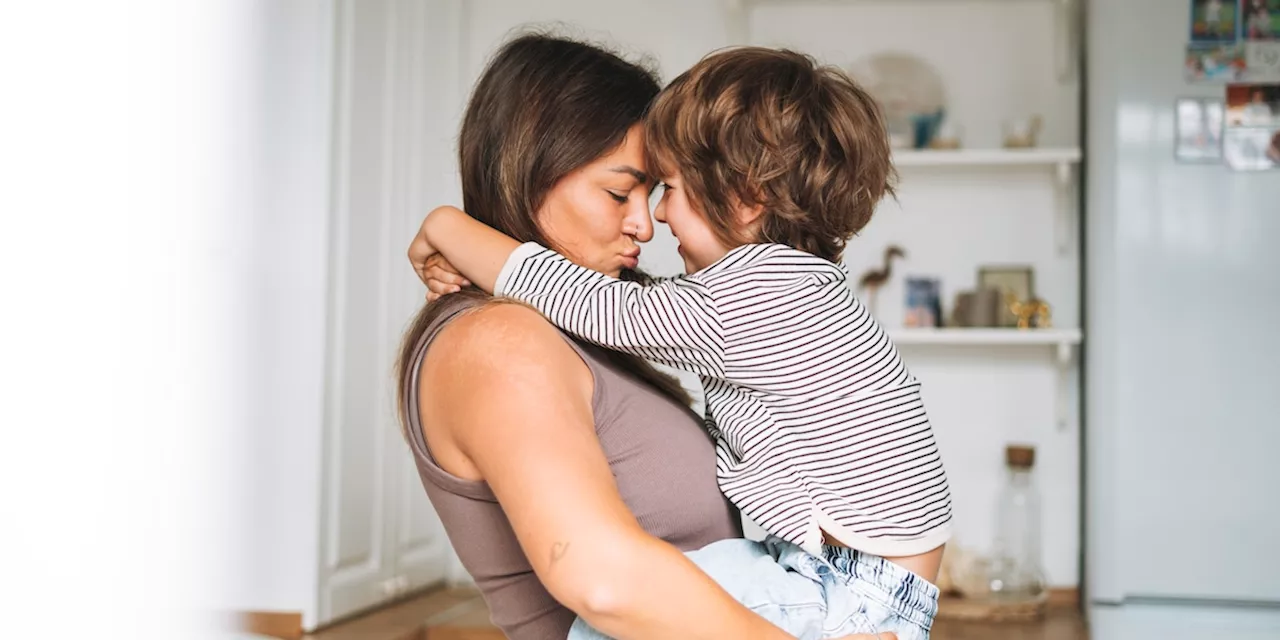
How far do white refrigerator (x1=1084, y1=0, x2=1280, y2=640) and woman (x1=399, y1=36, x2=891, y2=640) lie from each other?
1.87m

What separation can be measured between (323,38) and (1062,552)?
2.49 meters

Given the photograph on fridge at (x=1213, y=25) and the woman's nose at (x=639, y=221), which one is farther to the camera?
the photograph on fridge at (x=1213, y=25)

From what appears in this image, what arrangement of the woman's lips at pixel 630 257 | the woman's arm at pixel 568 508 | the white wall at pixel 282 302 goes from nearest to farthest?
the woman's arm at pixel 568 508, the woman's lips at pixel 630 257, the white wall at pixel 282 302

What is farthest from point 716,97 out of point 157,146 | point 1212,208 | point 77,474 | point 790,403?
point 1212,208

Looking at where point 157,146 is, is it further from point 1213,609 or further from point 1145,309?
point 1213,609

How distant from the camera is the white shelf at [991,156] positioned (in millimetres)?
3166

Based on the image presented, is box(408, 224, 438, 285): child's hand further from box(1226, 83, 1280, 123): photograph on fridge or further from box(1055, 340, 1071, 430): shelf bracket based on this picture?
box(1055, 340, 1071, 430): shelf bracket

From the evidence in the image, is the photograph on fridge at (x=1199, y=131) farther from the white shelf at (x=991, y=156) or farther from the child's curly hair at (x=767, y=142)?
the child's curly hair at (x=767, y=142)

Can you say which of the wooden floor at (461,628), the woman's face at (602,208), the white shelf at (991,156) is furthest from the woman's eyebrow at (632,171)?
the white shelf at (991,156)

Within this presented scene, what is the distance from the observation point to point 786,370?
108cm

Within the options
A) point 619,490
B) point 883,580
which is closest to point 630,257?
point 619,490

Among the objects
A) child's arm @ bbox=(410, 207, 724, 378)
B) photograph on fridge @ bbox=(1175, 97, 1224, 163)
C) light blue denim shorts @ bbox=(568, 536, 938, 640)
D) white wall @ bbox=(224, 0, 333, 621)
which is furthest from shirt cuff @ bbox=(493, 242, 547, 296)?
photograph on fridge @ bbox=(1175, 97, 1224, 163)

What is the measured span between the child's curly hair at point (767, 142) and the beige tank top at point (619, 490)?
210 mm

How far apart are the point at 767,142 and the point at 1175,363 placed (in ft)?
6.51
